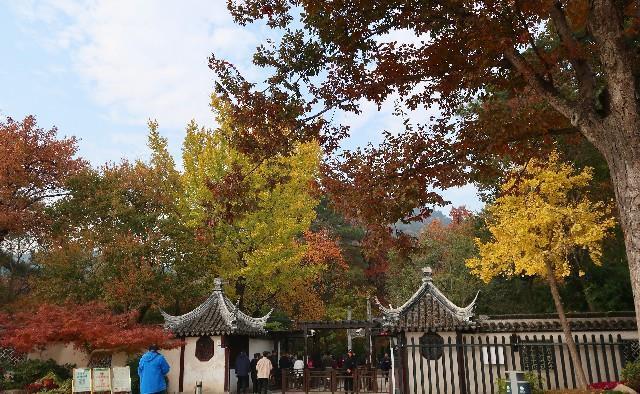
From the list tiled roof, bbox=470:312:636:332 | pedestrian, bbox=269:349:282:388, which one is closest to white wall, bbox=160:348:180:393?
pedestrian, bbox=269:349:282:388

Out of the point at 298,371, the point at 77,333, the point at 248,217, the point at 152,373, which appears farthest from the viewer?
the point at 248,217

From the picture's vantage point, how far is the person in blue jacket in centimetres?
988

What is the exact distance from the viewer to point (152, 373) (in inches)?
391

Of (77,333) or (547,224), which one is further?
(547,224)

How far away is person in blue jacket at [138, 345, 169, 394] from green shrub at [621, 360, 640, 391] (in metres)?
9.44

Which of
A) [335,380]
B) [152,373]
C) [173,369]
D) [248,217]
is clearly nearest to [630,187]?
[152,373]

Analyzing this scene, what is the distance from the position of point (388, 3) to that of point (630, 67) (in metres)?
3.61

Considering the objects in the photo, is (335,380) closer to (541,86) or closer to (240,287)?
(240,287)

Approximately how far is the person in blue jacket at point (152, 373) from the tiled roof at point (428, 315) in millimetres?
10591

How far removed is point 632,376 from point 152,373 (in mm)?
10182

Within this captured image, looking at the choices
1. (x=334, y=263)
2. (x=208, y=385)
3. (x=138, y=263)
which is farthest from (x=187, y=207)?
(x=334, y=263)

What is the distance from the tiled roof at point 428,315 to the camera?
1845 centimetres

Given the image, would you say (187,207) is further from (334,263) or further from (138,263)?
(334,263)

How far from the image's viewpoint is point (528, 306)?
27.2 metres
